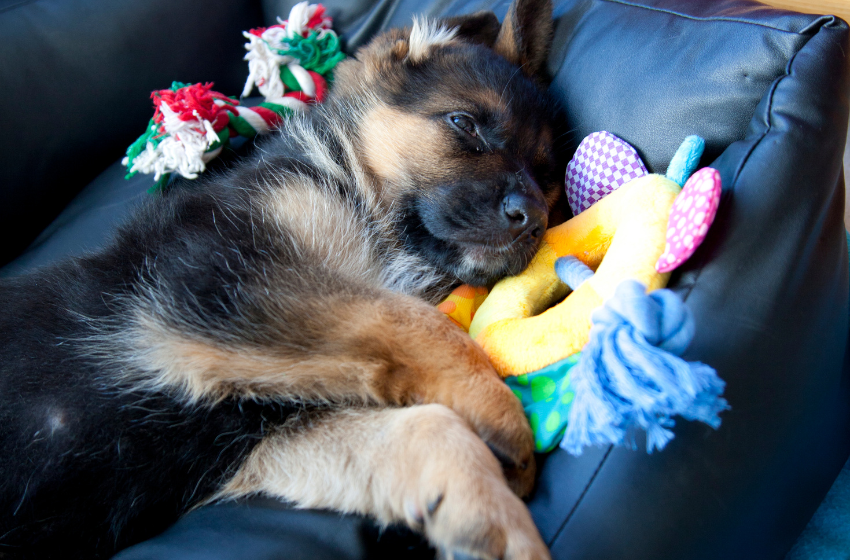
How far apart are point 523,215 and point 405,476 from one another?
2.80 feet

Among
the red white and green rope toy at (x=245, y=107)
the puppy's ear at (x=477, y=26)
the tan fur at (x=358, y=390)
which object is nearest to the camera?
the tan fur at (x=358, y=390)

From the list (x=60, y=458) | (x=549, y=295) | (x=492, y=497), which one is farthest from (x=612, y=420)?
(x=60, y=458)

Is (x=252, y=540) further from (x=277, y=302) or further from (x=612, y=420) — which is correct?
(x=612, y=420)

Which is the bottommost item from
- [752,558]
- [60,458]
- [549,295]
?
[752,558]

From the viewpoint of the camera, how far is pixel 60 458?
1.26 meters

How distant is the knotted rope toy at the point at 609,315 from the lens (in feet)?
3.23

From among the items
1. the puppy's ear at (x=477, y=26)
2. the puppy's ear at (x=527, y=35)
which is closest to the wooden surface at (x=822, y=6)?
the puppy's ear at (x=527, y=35)

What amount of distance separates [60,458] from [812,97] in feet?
6.97

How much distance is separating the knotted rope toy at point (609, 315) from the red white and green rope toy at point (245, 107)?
5.00ft

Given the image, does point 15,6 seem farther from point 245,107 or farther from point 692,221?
point 692,221

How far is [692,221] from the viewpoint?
3.86 feet

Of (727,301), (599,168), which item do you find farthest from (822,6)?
(727,301)

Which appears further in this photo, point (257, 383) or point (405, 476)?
point (257, 383)

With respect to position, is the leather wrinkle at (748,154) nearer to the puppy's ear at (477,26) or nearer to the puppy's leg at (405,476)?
the puppy's leg at (405,476)
